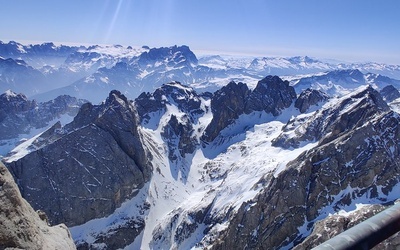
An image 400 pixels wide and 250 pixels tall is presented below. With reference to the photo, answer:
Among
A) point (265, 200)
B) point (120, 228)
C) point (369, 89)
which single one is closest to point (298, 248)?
point (265, 200)

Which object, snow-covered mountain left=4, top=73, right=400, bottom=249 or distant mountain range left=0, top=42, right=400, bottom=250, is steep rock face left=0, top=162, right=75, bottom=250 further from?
snow-covered mountain left=4, top=73, right=400, bottom=249

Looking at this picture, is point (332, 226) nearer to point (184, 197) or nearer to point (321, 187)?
point (321, 187)

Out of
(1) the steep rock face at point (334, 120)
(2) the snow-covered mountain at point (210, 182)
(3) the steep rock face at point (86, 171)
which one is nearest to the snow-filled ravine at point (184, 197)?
(2) the snow-covered mountain at point (210, 182)

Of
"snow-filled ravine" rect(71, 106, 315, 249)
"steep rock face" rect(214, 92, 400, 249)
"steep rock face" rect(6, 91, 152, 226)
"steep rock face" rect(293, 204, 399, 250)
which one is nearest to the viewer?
"steep rock face" rect(293, 204, 399, 250)

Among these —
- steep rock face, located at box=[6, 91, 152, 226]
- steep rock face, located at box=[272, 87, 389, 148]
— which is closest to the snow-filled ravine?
steep rock face, located at box=[6, 91, 152, 226]

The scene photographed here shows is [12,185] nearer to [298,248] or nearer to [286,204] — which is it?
[298,248]

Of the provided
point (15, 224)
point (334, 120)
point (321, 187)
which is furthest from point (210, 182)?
point (15, 224)
